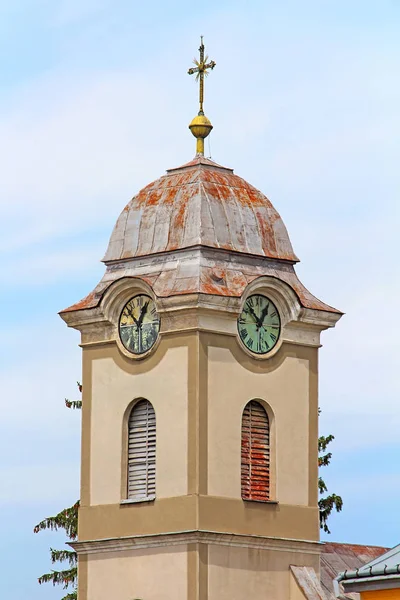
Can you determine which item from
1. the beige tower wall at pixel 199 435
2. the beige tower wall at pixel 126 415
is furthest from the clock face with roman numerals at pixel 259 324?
the beige tower wall at pixel 126 415

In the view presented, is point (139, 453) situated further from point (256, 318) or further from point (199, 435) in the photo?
point (256, 318)

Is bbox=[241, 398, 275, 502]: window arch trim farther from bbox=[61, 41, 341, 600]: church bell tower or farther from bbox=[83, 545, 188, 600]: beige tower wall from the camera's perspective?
bbox=[83, 545, 188, 600]: beige tower wall

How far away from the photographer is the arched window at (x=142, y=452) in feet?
154

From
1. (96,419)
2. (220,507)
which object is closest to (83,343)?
(96,419)

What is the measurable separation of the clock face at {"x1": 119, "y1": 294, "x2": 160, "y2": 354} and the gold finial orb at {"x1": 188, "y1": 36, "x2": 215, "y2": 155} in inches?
159

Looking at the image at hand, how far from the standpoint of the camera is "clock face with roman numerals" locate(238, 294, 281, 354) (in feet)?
155

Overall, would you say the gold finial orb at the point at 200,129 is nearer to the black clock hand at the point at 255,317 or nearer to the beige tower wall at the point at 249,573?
the black clock hand at the point at 255,317

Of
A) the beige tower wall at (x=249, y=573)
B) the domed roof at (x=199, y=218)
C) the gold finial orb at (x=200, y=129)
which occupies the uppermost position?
the gold finial orb at (x=200, y=129)

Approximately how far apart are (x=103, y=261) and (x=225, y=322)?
3.51 m

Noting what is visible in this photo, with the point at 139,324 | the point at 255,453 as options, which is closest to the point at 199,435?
the point at 255,453

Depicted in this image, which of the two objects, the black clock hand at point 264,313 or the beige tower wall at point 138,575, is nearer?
the beige tower wall at point 138,575

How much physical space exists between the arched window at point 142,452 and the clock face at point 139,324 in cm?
115

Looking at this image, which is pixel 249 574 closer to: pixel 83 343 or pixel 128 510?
pixel 128 510

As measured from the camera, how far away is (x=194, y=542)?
45.7 meters
